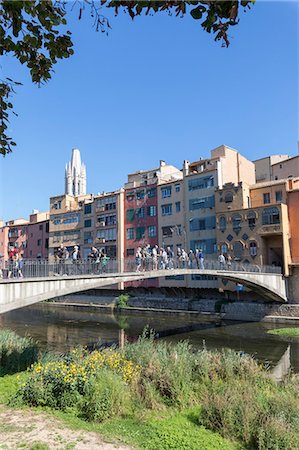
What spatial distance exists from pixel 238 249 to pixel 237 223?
259 cm

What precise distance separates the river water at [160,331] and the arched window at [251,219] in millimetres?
9252

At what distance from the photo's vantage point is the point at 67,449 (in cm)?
654

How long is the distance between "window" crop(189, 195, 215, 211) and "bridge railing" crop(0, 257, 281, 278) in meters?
11.4

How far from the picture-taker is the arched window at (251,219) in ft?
116

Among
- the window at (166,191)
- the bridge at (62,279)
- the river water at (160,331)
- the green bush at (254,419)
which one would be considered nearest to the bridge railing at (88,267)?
the bridge at (62,279)

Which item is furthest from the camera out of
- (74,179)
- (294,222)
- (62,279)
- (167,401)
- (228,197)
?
(74,179)

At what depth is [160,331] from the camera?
94.2 ft

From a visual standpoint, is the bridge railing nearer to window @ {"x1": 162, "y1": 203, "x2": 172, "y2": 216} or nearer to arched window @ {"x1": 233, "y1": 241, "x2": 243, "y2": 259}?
arched window @ {"x1": 233, "y1": 241, "x2": 243, "y2": 259}

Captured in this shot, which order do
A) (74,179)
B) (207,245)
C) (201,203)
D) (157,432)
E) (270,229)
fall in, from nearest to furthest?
(157,432) < (270,229) < (207,245) < (201,203) < (74,179)

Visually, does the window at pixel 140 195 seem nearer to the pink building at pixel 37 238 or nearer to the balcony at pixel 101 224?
the balcony at pixel 101 224

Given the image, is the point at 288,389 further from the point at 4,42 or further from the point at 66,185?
the point at 66,185

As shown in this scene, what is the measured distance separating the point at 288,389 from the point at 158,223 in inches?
1407

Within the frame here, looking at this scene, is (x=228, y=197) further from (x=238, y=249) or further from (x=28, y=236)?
(x=28, y=236)

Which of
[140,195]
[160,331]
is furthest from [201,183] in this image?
[160,331]
